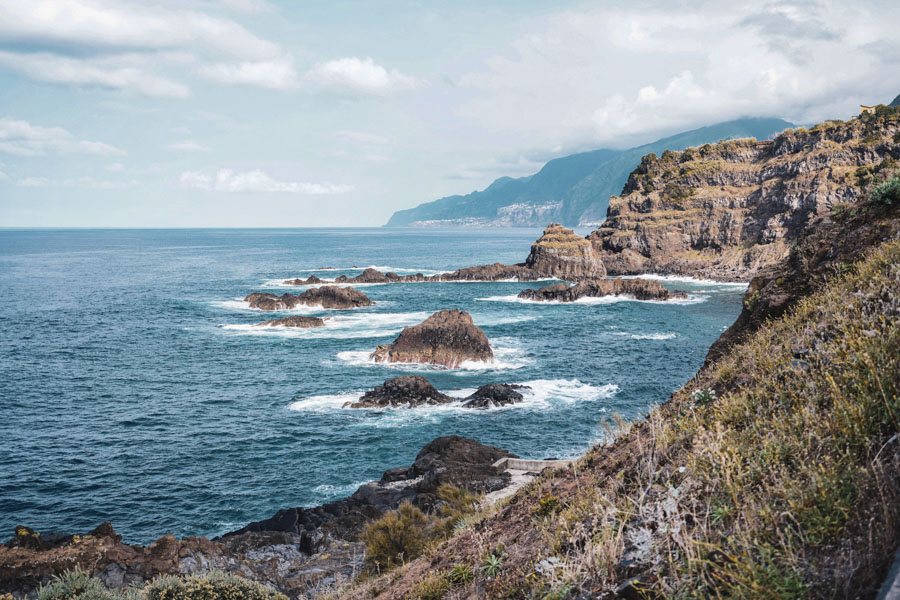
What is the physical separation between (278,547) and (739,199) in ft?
436

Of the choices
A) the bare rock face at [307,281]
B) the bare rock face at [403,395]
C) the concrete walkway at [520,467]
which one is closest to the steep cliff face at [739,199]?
the bare rock face at [307,281]

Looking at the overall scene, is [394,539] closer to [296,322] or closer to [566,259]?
[296,322]

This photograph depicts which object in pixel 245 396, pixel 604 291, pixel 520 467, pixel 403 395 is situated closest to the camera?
pixel 520 467

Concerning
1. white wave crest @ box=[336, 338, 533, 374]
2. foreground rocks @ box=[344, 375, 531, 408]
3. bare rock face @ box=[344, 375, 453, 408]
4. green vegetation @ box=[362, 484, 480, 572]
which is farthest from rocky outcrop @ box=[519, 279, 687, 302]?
green vegetation @ box=[362, 484, 480, 572]

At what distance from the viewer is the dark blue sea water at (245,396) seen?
27109mm

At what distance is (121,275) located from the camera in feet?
379

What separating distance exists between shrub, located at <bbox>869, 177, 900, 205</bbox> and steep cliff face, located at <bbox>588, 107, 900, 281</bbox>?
107 meters

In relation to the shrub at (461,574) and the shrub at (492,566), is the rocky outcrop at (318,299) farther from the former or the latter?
the shrub at (492,566)

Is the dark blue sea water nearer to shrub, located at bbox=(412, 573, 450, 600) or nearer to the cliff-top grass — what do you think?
the cliff-top grass

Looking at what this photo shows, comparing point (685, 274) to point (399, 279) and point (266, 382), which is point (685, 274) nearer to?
point (399, 279)

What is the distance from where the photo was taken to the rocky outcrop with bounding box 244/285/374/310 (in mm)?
79000

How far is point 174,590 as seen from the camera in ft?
34.3

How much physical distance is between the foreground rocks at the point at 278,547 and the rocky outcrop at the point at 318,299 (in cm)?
5581

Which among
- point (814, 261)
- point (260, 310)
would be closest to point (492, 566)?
point (814, 261)
